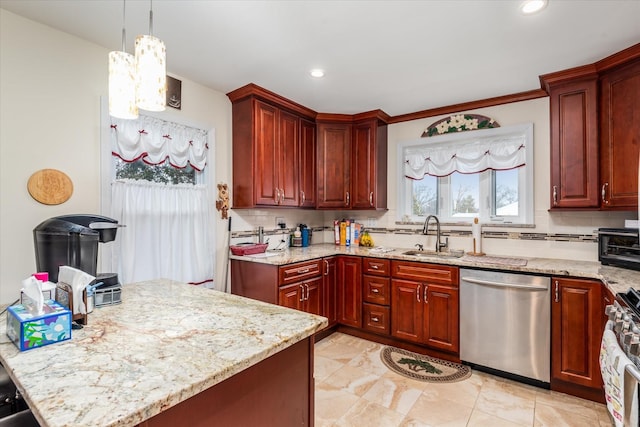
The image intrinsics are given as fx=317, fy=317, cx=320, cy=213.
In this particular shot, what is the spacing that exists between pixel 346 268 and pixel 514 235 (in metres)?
1.66

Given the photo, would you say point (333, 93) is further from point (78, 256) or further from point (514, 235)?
point (78, 256)

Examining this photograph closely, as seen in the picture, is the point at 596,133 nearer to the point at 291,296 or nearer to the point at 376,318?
the point at 376,318

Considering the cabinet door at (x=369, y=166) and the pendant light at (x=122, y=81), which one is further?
the cabinet door at (x=369, y=166)

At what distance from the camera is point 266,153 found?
10.1 feet

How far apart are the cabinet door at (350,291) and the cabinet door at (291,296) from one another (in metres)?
0.58

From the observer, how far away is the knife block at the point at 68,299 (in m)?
1.20

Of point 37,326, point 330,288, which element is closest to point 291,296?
point 330,288

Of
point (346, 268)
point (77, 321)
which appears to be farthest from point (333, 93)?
point (77, 321)

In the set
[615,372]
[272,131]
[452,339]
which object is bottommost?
[452,339]

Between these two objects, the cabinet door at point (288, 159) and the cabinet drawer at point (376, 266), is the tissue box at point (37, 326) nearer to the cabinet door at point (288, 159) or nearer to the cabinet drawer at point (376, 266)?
the cabinet door at point (288, 159)

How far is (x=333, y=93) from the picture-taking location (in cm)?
305

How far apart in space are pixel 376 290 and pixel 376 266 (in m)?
0.24

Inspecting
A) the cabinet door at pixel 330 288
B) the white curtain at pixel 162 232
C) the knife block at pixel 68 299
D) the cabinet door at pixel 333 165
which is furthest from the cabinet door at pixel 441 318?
the knife block at pixel 68 299

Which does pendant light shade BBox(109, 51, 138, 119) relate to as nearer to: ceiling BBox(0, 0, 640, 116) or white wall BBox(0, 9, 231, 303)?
ceiling BBox(0, 0, 640, 116)
